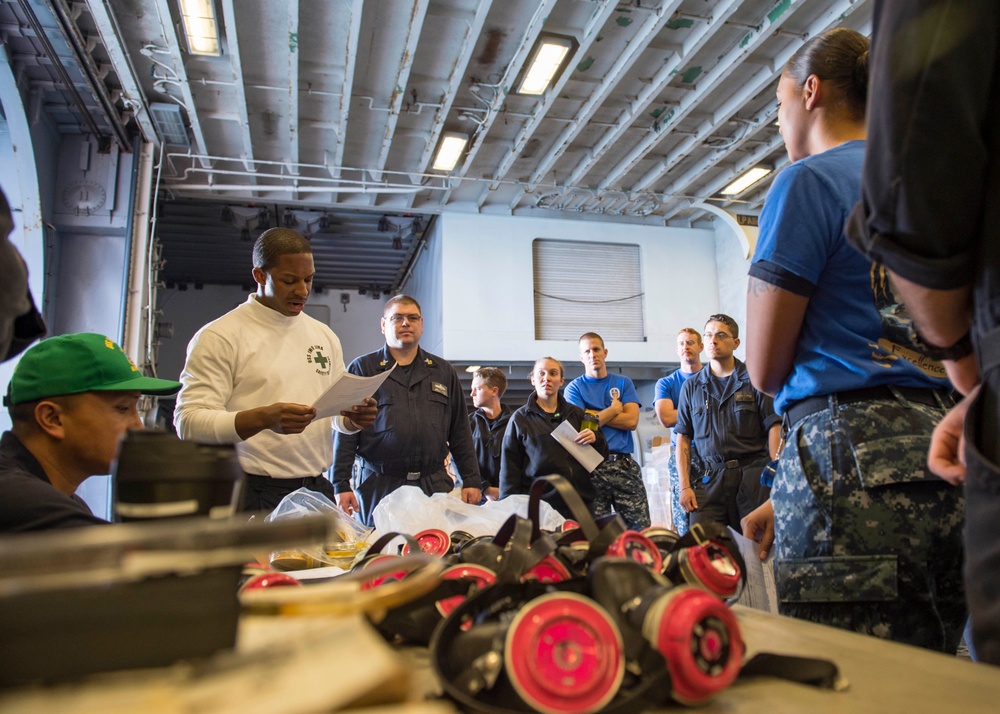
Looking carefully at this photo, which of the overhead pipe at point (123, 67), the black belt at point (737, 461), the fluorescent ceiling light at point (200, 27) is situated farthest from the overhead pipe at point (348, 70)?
the black belt at point (737, 461)

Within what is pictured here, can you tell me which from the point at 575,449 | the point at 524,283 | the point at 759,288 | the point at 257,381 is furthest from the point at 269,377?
the point at 524,283

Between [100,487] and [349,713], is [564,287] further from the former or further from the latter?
[349,713]

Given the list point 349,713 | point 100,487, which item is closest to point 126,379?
point 349,713

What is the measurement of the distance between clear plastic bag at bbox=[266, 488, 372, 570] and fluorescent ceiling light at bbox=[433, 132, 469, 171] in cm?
598

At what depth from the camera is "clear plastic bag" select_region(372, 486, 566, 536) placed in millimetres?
1632

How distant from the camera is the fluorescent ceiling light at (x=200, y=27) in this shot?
5.14m

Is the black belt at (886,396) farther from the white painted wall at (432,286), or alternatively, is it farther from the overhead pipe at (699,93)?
the white painted wall at (432,286)

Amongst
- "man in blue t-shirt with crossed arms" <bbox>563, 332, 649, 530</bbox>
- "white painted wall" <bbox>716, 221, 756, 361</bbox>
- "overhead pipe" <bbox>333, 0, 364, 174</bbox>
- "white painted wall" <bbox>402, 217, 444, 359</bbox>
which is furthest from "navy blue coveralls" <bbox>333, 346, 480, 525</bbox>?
"white painted wall" <bbox>716, 221, 756, 361</bbox>

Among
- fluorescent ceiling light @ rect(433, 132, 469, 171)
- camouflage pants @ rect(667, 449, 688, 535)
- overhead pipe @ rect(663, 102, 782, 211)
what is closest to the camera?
camouflage pants @ rect(667, 449, 688, 535)

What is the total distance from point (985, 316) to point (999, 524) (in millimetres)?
222

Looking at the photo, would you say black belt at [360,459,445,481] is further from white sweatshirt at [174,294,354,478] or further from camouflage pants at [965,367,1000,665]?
camouflage pants at [965,367,1000,665]

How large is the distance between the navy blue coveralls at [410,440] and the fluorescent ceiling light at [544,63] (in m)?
3.49

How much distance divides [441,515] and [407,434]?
193cm

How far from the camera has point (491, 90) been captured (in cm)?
674
